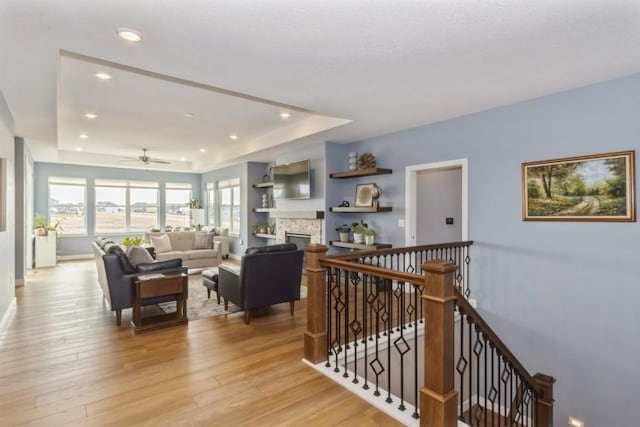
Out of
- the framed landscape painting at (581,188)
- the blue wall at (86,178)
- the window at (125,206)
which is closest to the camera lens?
the framed landscape painting at (581,188)

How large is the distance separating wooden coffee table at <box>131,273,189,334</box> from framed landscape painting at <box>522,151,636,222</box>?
4.13 metres

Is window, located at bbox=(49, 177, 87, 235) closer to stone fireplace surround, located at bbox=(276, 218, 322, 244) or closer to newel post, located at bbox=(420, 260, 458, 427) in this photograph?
stone fireplace surround, located at bbox=(276, 218, 322, 244)

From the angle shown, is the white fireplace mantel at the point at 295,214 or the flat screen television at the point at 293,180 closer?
the white fireplace mantel at the point at 295,214

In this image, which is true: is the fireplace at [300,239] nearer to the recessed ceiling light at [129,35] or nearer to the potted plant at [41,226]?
the recessed ceiling light at [129,35]

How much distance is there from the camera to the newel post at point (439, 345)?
2.00 m

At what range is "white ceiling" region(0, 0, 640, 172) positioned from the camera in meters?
2.10

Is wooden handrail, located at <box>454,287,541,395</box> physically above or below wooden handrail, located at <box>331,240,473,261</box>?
below

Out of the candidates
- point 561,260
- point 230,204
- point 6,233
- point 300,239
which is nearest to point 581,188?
point 561,260

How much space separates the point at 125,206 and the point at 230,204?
10.6 ft

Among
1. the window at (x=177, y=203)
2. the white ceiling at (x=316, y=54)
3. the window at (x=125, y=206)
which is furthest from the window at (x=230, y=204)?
the white ceiling at (x=316, y=54)

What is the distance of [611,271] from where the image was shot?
328cm

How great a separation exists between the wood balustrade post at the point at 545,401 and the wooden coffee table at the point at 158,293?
3699 millimetres

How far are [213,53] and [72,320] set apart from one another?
3705 mm

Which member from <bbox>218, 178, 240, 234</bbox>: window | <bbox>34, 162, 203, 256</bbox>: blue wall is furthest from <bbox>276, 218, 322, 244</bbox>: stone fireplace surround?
<bbox>34, 162, 203, 256</bbox>: blue wall
